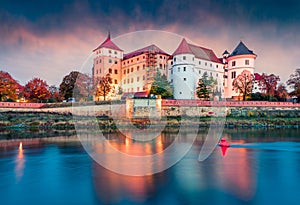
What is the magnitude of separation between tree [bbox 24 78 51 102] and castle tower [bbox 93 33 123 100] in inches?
416

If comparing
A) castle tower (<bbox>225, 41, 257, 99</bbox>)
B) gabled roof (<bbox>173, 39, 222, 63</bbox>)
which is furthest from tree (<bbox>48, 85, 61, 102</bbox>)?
castle tower (<bbox>225, 41, 257, 99</bbox>)

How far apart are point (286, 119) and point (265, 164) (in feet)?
88.6

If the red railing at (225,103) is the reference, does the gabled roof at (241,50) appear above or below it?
above

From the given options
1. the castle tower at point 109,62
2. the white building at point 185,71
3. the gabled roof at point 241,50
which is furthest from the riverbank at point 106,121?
the castle tower at point 109,62

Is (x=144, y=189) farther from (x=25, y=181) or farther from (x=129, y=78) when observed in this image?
(x=129, y=78)

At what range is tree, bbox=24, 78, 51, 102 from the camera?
46.6 m

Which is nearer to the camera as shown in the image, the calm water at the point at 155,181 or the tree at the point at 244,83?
the calm water at the point at 155,181

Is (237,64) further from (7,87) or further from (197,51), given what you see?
(7,87)

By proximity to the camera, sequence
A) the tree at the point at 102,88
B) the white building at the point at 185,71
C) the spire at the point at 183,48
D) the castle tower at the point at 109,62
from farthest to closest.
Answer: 1. the castle tower at the point at 109,62
2. the spire at the point at 183,48
3. the white building at the point at 185,71
4. the tree at the point at 102,88

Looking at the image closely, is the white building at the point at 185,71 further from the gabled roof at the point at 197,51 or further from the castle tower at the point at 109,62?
the castle tower at the point at 109,62

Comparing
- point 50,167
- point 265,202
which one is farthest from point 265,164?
point 50,167

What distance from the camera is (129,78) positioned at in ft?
174

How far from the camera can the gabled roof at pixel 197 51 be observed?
4559 cm

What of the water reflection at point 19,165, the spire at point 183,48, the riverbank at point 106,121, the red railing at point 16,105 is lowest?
the water reflection at point 19,165
